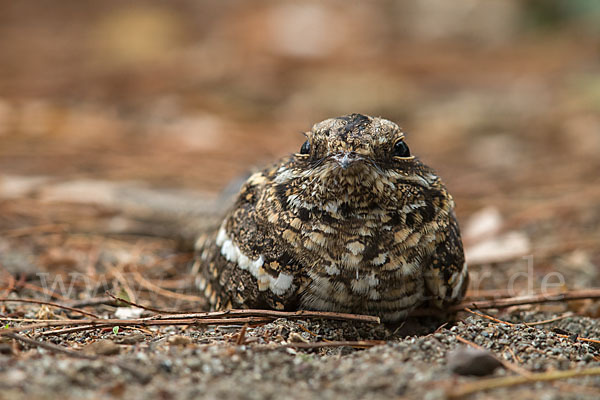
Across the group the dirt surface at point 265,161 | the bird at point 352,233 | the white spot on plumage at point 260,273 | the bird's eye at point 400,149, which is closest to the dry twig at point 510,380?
the dirt surface at point 265,161

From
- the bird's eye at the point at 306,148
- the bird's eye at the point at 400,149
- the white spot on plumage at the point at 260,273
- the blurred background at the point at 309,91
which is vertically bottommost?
the white spot on plumage at the point at 260,273

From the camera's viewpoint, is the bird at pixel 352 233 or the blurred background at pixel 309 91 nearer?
the bird at pixel 352 233

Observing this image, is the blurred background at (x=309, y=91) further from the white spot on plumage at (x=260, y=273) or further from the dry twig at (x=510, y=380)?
the white spot on plumage at (x=260, y=273)

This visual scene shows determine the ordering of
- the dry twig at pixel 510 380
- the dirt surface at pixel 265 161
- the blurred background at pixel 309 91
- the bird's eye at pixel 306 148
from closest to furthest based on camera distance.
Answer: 1. the dry twig at pixel 510 380
2. the dirt surface at pixel 265 161
3. the bird's eye at pixel 306 148
4. the blurred background at pixel 309 91

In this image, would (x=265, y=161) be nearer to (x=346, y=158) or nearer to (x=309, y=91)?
(x=346, y=158)

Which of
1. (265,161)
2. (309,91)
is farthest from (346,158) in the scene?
(309,91)

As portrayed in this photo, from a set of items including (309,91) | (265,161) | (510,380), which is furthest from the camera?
(309,91)

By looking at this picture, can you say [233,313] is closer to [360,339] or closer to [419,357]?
[360,339]

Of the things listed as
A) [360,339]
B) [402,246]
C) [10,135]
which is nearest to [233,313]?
[360,339]
